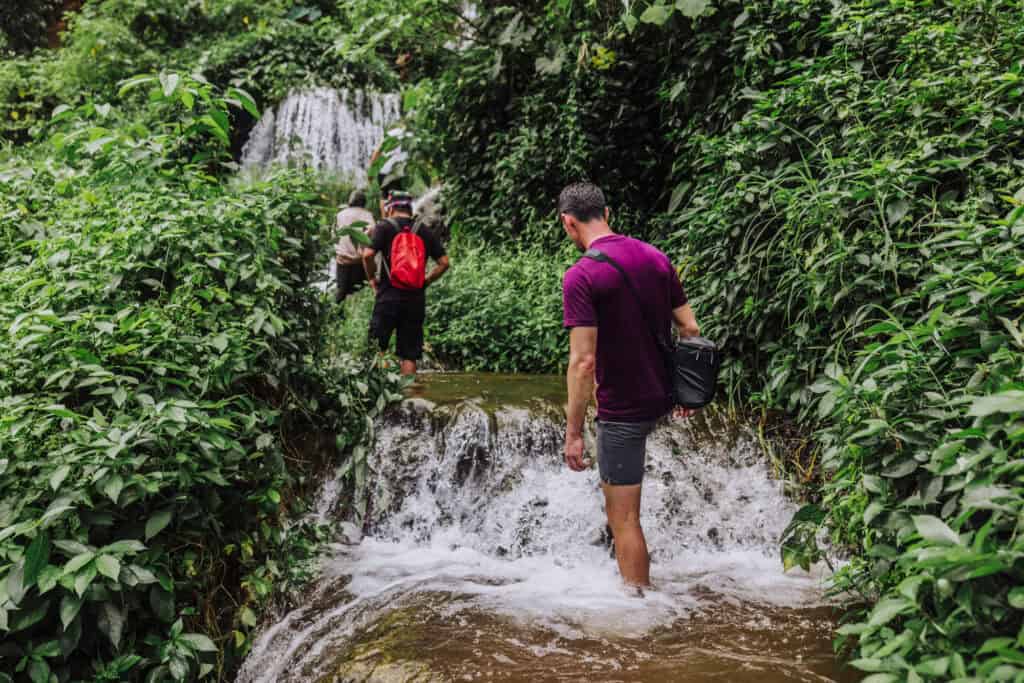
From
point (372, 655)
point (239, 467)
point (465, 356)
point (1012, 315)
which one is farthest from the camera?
point (465, 356)

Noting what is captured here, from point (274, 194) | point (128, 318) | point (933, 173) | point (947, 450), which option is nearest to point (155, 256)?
point (128, 318)

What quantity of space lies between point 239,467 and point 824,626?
311cm

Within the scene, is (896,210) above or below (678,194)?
below

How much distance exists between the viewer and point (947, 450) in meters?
2.24

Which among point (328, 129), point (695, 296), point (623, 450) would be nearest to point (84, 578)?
point (623, 450)

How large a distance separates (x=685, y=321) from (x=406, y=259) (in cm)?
312

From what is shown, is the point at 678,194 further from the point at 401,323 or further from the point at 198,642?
the point at 198,642

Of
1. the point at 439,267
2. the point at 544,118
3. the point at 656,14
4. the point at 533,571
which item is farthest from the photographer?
the point at 544,118

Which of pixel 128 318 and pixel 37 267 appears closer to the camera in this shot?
pixel 128 318

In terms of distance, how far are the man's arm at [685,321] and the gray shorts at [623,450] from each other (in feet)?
1.81

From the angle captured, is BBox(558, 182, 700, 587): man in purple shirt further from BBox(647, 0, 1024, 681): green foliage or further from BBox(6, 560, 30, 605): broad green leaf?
BBox(6, 560, 30, 605): broad green leaf

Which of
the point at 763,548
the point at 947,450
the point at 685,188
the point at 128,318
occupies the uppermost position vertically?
the point at 685,188

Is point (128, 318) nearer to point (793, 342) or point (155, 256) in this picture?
point (155, 256)

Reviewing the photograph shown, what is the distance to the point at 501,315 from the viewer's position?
833 centimetres
